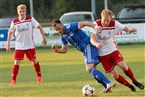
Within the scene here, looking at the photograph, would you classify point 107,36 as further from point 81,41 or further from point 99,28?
point 81,41

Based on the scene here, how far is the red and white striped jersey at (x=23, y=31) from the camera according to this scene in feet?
40.9

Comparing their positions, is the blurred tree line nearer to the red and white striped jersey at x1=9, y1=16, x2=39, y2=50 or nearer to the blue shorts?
the red and white striped jersey at x1=9, y1=16, x2=39, y2=50

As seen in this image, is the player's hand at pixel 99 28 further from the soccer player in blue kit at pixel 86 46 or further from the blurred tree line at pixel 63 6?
the blurred tree line at pixel 63 6

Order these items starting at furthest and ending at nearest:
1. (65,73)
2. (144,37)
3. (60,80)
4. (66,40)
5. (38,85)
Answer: (144,37) → (65,73) → (60,80) → (38,85) → (66,40)

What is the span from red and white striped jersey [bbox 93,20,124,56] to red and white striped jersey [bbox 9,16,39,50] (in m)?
2.68

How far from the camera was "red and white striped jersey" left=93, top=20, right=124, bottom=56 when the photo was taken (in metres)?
10.2

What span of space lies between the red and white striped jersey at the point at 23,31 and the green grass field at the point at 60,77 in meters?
0.91

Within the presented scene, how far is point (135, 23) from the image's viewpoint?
24.2 metres

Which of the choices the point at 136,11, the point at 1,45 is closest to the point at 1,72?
the point at 1,45

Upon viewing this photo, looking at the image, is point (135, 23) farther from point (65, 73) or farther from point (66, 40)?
point (66, 40)

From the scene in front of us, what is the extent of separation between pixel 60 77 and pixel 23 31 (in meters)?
1.77

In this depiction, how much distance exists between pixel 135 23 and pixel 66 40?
47.0ft

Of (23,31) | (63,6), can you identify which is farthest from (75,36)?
(63,6)

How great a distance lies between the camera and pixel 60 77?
1359 cm
